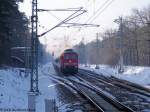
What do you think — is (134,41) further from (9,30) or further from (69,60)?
(9,30)

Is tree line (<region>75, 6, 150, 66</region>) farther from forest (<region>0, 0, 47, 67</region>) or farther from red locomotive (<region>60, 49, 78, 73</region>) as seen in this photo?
red locomotive (<region>60, 49, 78, 73</region>)

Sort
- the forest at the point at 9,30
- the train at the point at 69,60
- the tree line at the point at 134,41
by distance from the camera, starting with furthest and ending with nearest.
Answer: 1. the tree line at the point at 134,41
2. the train at the point at 69,60
3. the forest at the point at 9,30

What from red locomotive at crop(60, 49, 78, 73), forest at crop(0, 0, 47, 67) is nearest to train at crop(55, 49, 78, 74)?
red locomotive at crop(60, 49, 78, 73)

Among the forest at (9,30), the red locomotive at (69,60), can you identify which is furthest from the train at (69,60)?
Answer: the forest at (9,30)

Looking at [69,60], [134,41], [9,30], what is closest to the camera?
[9,30]

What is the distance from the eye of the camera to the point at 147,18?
319ft

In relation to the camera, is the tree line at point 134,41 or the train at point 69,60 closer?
the train at point 69,60

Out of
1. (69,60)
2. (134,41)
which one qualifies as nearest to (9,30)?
(69,60)

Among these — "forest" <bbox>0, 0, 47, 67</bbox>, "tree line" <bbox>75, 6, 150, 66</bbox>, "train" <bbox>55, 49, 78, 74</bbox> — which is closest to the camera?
"forest" <bbox>0, 0, 47, 67</bbox>

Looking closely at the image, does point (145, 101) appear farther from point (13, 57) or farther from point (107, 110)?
point (13, 57)

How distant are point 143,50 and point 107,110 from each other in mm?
79364

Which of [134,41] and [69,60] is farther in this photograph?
[134,41]

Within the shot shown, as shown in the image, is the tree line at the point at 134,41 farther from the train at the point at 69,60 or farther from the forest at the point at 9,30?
the train at the point at 69,60

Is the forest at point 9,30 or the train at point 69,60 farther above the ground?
the forest at point 9,30
